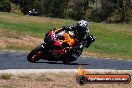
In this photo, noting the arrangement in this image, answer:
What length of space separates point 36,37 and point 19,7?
69.3 meters

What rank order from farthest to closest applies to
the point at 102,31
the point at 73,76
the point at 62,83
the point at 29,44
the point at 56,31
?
the point at 102,31
the point at 29,44
the point at 56,31
the point at 73,76
the point at 62,83

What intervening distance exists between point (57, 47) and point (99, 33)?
26.1 m

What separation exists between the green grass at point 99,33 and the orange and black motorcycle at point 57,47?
8.61 metres

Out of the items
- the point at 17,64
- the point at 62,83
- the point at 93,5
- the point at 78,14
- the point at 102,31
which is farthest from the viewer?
the point at 93,5

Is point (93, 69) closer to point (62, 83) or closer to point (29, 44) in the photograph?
point (62, 83)

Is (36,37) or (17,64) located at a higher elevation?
(17,64)

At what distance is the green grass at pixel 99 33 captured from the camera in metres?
32.5

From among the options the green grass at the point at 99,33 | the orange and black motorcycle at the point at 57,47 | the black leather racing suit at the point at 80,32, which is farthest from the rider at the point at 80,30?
the green grass at the point at 99,33

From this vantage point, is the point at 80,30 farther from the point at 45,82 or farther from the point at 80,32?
the point at 45,82

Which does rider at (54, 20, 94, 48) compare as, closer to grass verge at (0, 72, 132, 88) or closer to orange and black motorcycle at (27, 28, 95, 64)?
orange and black motorcycle at (27, 28, 95, 64)

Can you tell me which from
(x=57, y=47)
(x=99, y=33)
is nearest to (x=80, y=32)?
(x=57, y=47)

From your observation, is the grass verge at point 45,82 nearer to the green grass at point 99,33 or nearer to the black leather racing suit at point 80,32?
the black leather racing suit at point 80,32

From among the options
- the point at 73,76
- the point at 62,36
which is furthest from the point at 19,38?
the point at 73,76

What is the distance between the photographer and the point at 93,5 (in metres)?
108
